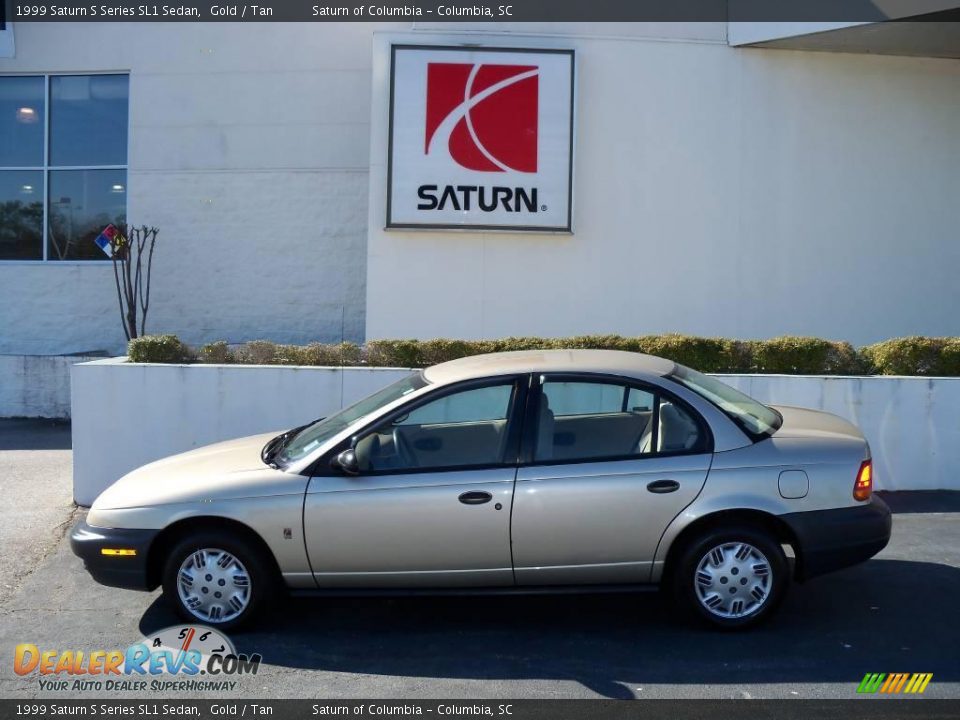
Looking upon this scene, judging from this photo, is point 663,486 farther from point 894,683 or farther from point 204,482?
point 204,482

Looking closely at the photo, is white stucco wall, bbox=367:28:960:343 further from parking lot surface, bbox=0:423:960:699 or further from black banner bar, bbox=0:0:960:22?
parking lot surface, bbox=0:423:960:699

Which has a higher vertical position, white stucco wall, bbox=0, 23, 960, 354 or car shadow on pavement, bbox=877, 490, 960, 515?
white stucco wall, bbox=0, 23, 960, 354

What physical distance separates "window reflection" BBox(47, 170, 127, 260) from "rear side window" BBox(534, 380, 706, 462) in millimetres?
11085

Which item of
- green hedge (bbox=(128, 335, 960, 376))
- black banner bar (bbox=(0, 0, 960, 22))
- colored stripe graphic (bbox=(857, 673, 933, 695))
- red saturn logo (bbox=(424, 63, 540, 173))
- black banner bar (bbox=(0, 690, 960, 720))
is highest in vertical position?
black banner bar (bbox=(0, 0, 960, 22))

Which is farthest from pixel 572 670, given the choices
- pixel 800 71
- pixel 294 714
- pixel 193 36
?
pixel 193 36

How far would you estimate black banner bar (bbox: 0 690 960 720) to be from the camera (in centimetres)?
429

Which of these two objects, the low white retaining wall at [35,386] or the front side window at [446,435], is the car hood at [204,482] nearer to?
the front side window at [446,435]

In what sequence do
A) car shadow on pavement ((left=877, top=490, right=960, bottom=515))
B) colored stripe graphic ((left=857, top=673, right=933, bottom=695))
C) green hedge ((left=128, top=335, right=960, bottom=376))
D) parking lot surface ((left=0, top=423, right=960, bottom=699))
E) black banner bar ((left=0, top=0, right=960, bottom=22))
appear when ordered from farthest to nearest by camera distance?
black banner bar ((left=0, top=0, right=960, bottom=22)) < green hedge ((left=128, top=335, right=960, bottom=376)) < car shadow on pavement ((left=877, top=490, right=960, bottom=515)) < parking lot surface ((left=0, top=423, right=960, bottom=699)) < colored stripe graphic ((left=857, top=673, right=933, bottom=695))

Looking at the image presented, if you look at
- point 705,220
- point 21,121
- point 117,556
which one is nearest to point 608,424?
point 117,556

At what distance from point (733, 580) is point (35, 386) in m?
10.4

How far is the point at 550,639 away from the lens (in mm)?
5203

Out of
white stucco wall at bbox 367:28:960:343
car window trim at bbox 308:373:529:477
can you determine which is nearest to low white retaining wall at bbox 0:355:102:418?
white stucco wall at bbox 367:28:960:343

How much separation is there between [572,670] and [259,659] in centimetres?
162

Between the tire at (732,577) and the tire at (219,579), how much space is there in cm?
227
